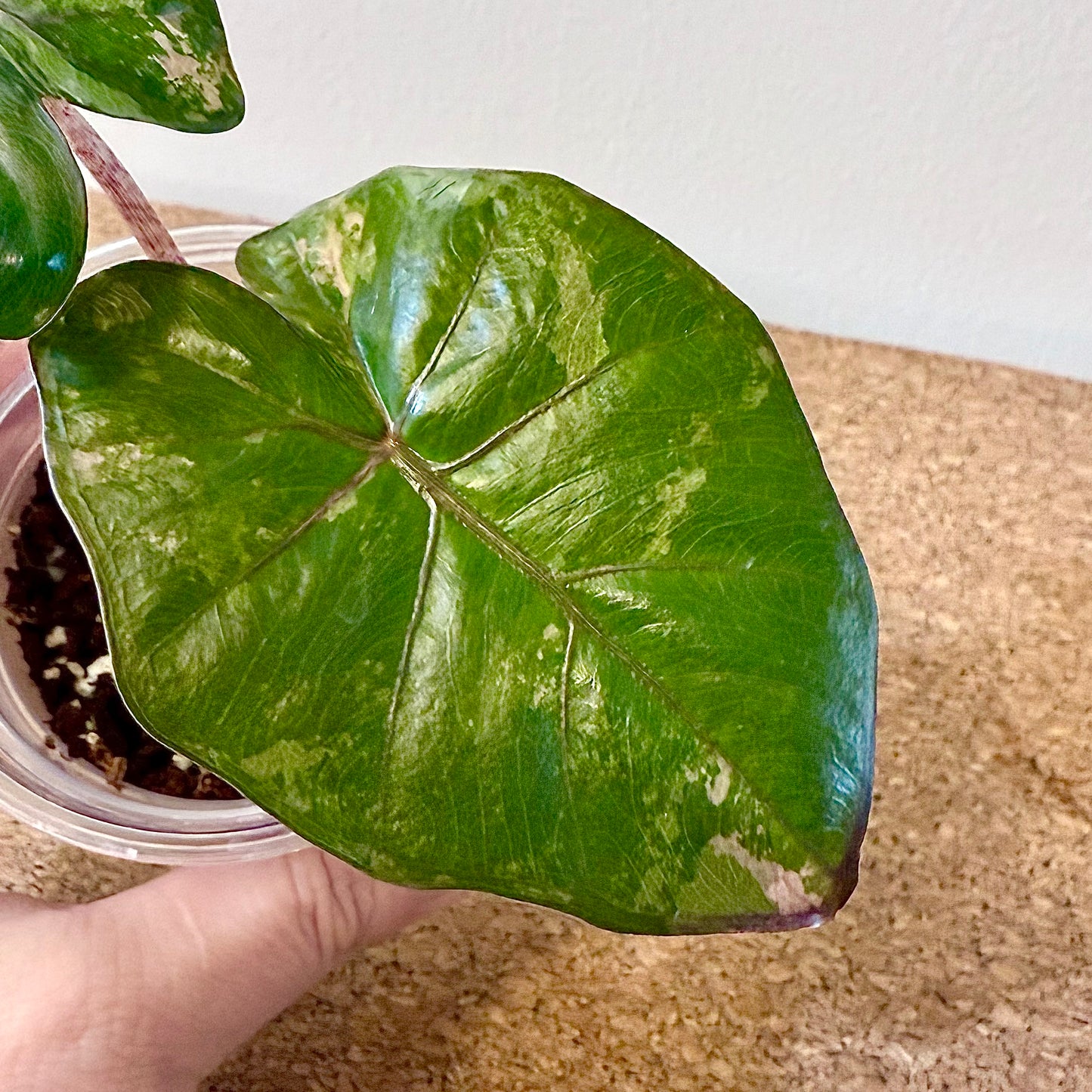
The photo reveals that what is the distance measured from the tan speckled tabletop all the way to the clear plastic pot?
212 mm

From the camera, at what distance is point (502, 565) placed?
1.32ft

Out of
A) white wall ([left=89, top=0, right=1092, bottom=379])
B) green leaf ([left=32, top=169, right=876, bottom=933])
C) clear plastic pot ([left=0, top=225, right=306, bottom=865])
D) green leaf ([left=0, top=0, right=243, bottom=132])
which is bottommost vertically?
clear plastic pot ([left=0, top=225, right=306, bottom=865])

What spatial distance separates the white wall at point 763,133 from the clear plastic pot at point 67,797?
347 mm

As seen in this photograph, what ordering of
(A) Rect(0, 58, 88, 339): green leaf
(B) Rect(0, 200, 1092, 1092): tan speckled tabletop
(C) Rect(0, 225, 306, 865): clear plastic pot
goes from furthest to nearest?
(B) Rect(0, 200, 1092, 1092): tan speckled tabletop → (C) Rect(0, 225, 306, 865): clear plastic pot → (A) Rect(0, 58, 88, 339): green leaf

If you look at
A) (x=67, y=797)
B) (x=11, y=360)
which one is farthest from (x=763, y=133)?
(x=67, y=797)

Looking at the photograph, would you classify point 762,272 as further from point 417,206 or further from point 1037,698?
point 417,206

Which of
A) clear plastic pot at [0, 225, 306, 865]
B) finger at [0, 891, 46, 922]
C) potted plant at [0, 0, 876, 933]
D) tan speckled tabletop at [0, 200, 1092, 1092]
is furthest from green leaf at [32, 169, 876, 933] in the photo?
tan speckled tabletop at [0, 200, 1092, 1092]

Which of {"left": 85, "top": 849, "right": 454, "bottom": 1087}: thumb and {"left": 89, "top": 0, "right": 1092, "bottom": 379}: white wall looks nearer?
{"left": 85, "top": 849, "right": 454, "bottom": 1087}: thumb

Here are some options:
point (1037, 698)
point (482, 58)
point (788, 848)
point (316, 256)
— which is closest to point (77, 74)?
point (316, 256)

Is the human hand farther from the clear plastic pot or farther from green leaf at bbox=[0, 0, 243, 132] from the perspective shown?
green leaf at bbox=[0, 0, 243, 132]

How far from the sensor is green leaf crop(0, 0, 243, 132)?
38 centimetres

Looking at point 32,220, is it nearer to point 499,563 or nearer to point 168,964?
point 499,563

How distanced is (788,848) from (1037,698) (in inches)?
23.9

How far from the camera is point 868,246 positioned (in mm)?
938
